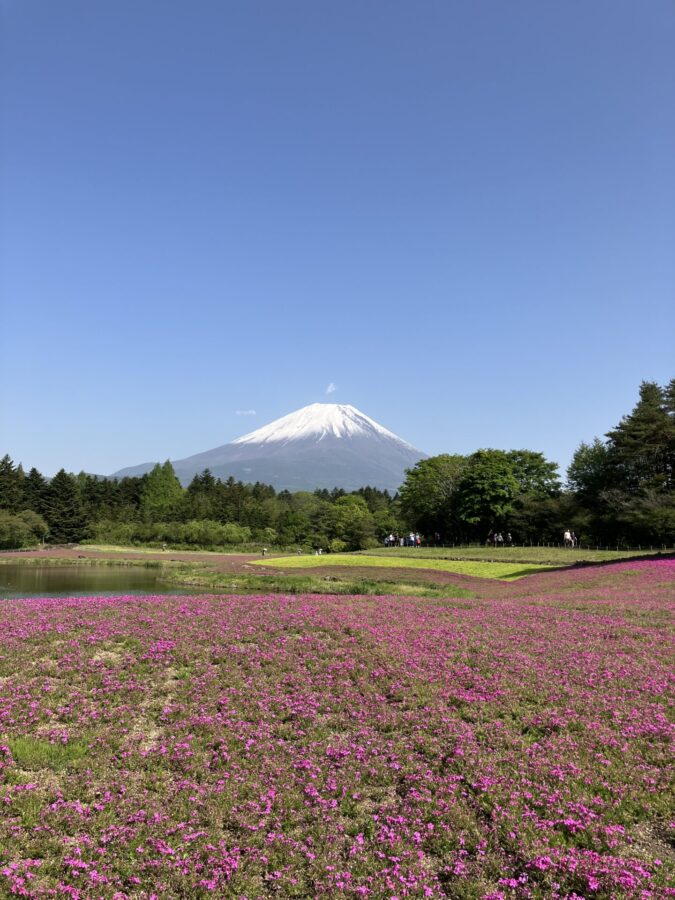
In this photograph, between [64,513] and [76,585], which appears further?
[64,513]

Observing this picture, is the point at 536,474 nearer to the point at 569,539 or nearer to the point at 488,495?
the point at 488,495

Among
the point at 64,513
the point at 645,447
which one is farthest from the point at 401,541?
the point at 64,513

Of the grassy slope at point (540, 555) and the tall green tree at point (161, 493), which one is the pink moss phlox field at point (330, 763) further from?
the tall green tree at point (161, 493)

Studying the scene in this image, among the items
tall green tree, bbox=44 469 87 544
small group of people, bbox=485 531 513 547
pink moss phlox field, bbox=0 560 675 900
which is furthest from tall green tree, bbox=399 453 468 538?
pink moss phlox field, bbox=0 560 675 900

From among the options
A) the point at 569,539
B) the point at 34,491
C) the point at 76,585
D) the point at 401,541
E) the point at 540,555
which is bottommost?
the point at 401,541

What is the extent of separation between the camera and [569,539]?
6381 centimetres

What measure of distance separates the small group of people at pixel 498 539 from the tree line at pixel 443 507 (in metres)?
1.35

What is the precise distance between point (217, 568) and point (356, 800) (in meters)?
49.4

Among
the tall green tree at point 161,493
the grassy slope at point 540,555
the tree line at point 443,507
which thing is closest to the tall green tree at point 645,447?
the tree line at point 443,507

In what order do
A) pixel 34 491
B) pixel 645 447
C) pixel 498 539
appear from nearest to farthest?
pixel 645 447 → pixel 498 539 → pixel 34 491

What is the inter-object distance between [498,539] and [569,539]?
16.1 meters

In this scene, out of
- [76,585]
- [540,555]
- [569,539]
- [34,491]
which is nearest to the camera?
[76,585]

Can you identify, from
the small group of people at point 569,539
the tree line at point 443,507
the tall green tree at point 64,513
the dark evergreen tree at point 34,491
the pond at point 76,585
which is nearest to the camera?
the pond at point 76,585

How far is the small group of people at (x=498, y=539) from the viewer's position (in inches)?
3106
